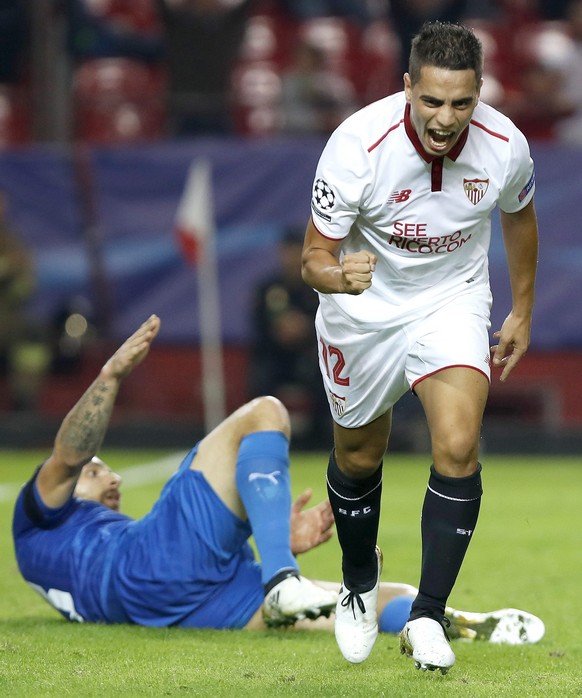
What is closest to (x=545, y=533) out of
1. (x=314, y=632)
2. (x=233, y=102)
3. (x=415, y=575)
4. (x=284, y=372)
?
(x=415, y=575)

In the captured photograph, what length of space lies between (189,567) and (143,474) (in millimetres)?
5997

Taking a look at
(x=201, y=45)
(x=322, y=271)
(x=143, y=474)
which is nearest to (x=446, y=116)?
(x=322, y=271)

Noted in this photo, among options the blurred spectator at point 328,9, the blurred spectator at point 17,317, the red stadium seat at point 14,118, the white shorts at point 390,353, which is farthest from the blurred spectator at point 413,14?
the white shorts at point 390,353

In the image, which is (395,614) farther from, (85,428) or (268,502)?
(85,428)

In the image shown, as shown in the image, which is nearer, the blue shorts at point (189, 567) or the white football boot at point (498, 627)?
the white football boot at point (498, 627)

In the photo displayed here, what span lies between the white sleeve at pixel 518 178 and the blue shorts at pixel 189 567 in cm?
157

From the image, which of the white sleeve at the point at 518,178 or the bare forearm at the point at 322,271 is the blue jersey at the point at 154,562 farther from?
the white sleeve at the point at 518,178

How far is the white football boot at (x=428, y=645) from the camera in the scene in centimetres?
400

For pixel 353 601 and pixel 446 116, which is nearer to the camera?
pixel 446 116

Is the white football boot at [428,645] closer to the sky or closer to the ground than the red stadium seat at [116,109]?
closer to the sky

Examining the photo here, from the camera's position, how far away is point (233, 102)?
1392 centimetres

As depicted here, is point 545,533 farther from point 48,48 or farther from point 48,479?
point 48,48

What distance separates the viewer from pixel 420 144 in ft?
14.1

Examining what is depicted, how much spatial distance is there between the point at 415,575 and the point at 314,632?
144 centimetres
